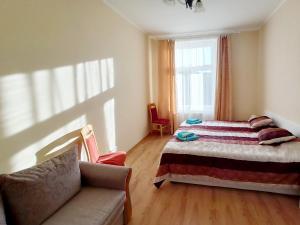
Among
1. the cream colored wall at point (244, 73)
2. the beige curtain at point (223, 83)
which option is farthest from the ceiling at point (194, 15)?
the beige curtain at point (223, 83)

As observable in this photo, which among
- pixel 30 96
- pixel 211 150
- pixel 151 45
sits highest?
pixel 151 45

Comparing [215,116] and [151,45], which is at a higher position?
[151,45]

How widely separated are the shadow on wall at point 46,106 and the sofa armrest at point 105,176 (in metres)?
0.53

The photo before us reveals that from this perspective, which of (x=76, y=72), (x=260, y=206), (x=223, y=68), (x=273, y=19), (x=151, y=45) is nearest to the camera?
(x=260, y=206)

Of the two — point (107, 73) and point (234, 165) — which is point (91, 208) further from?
point (107, 73)

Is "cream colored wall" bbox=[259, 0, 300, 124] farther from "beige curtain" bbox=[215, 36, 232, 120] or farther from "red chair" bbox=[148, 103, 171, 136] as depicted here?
"red chair" bbox=[148, 103, 171, 136]

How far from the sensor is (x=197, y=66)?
5.53 metres

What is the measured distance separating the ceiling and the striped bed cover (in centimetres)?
229

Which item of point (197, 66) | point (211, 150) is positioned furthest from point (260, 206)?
point (197, 66)

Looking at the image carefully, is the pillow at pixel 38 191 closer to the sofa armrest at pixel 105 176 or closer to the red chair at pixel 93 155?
the sofa armrest at pixel 105 176

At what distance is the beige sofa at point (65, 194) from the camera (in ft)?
4.75

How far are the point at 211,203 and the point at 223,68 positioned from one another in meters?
3.67

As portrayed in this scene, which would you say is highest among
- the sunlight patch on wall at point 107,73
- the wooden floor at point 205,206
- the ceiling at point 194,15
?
the ceiling at point 194,15

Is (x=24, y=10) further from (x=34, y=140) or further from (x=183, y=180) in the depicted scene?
(x=183, y=180)
